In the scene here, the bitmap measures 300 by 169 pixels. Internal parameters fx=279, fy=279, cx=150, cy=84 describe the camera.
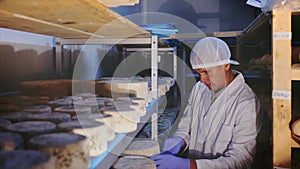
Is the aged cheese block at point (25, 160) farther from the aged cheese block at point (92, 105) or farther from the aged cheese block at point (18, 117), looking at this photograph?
the aged cheese block at point (92, 105)

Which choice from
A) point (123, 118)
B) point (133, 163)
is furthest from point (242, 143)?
point (123, 118)

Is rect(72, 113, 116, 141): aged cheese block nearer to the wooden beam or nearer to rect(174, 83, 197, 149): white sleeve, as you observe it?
the wooden beam

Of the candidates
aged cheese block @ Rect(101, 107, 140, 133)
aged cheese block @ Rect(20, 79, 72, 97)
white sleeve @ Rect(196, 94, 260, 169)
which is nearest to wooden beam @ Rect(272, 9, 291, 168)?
white sleeve @ Rect(196, 94, 260, 169)

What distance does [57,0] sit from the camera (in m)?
0.73

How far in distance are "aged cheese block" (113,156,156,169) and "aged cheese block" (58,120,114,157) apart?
1.60ft

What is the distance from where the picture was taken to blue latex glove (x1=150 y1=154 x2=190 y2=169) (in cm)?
157

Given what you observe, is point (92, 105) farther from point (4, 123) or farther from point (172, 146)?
point (172, 146)

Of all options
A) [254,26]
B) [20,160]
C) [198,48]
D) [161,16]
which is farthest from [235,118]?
[161,16]

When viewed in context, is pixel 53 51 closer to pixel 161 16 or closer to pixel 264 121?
pixel 264 121

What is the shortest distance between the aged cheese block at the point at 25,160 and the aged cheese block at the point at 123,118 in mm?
363

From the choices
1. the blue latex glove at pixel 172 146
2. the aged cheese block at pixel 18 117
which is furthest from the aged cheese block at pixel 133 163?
the blue latex glove at pixel 172 146

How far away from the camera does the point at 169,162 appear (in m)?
1.64

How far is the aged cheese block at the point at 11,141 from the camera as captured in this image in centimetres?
56

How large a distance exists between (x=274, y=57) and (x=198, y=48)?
0.74m
